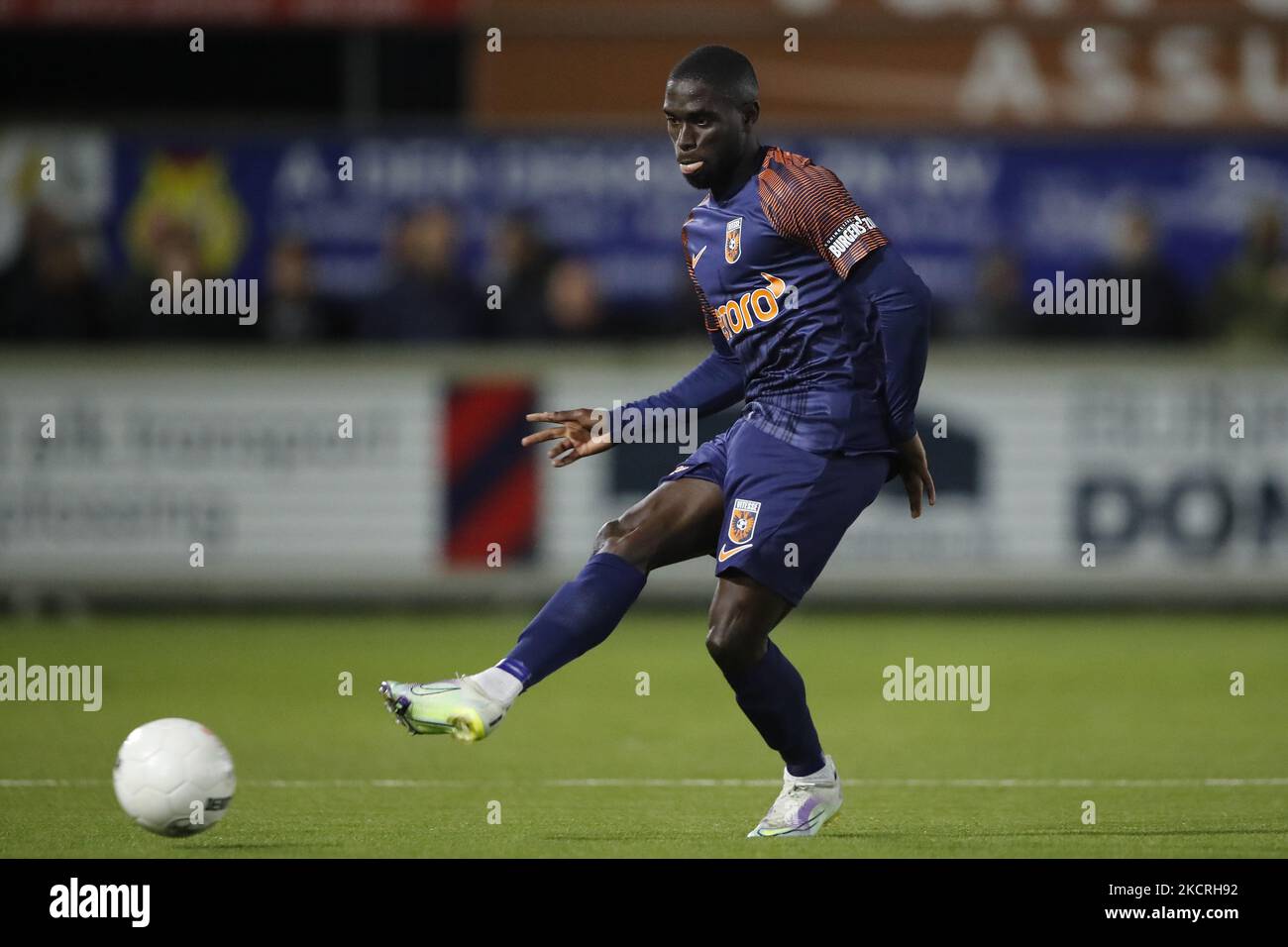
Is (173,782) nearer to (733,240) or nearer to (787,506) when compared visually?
(787,506)

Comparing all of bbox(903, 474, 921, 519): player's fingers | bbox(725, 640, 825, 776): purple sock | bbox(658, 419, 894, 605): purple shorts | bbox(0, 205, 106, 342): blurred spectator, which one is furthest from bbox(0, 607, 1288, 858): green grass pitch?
bbox(0, 205, 106, 342): blurred spectator

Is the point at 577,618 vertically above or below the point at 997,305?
below

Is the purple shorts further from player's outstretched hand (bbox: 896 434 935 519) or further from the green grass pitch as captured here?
the green grass pitch

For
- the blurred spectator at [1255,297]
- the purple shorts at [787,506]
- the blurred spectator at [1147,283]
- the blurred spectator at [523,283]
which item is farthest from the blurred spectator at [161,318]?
the purple shorts at [787,506]

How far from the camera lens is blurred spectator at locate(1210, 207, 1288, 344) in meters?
15.1

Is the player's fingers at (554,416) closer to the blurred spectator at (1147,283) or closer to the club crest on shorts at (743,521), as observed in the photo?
the club crest on shorts at (743,521)

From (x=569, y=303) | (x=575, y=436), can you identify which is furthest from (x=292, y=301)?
(x=575, y=436)

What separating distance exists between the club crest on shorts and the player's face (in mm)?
1022

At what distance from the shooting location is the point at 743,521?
262 inches

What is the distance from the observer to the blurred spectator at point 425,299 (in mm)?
15258

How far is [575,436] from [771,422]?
2.36ft

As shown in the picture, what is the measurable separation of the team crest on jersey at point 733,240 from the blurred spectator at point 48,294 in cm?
945

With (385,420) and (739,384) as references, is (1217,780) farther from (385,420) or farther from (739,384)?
(385,420)

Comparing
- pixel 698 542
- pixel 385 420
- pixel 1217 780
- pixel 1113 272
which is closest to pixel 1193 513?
pixel 1113 272
